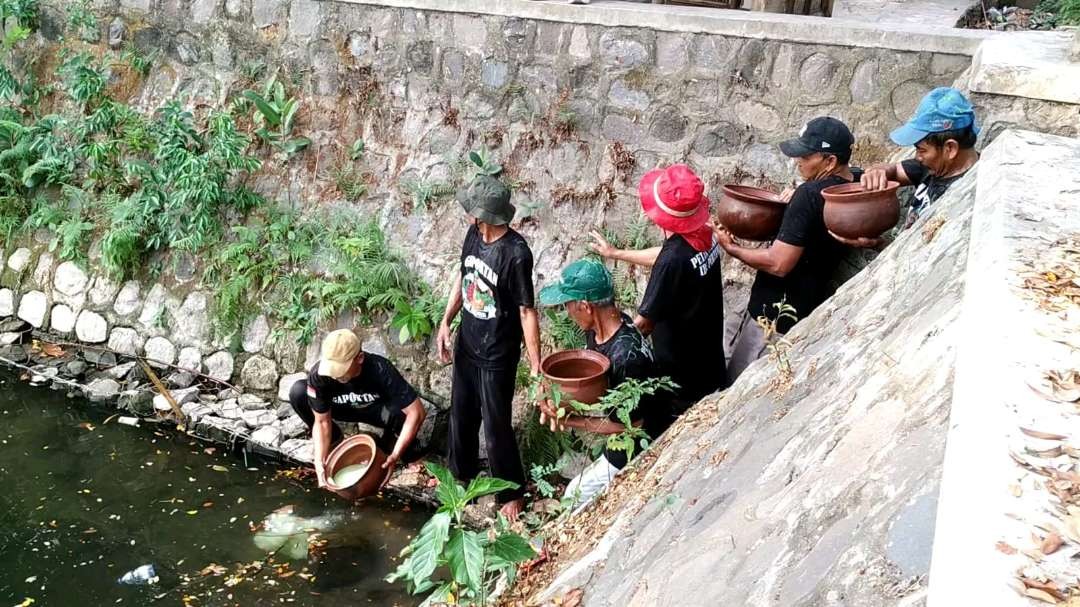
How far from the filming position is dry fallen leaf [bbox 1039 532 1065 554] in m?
1.26

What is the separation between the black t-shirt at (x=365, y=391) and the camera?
5.02m

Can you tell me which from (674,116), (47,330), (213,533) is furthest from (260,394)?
(674,116)

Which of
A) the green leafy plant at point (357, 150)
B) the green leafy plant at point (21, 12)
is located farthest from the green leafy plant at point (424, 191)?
the green leafy plant at point (21, 12)

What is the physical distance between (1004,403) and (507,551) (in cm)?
168

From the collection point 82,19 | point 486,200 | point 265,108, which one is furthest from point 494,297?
point 82,19

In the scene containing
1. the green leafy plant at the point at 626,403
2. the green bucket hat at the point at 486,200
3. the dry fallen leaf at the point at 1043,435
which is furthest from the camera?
the green bucket hat at the point at 486,200

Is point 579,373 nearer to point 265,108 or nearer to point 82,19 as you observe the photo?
point 265,108

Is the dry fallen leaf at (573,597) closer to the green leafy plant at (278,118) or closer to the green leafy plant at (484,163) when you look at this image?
the green leafy plant at (484,163)

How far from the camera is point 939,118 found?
356 cm

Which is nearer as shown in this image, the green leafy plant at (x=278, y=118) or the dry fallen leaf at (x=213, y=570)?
the dry fallen leaf at (x=213, y=570)

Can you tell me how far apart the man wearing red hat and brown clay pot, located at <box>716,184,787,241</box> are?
177 millimetres

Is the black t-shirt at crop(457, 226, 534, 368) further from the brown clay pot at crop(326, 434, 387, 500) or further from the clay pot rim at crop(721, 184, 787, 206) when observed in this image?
the clay pot rim at crop(721, 184, 787, 206)

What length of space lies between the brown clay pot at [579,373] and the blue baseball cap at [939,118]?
1577 mm

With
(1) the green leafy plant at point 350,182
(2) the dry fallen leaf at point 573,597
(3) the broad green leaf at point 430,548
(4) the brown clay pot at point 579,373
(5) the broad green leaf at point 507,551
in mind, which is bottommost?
(2) the dry fallen leaf at point 573,597
